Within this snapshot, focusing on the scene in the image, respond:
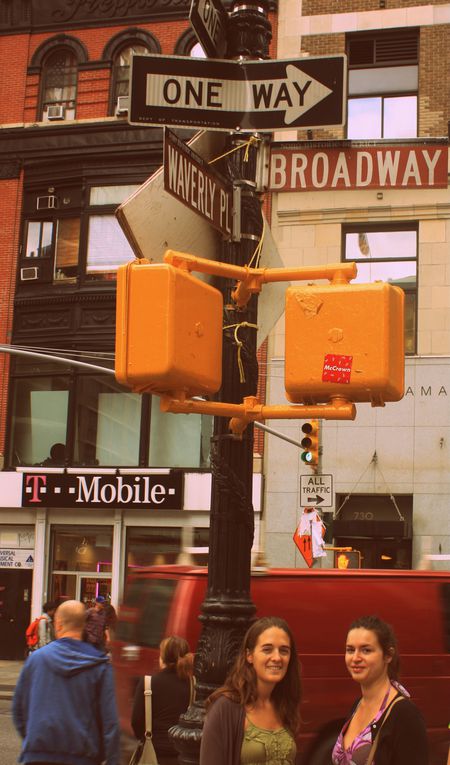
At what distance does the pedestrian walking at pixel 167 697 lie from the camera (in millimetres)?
8406

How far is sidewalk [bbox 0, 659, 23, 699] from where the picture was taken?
2066 centimetres

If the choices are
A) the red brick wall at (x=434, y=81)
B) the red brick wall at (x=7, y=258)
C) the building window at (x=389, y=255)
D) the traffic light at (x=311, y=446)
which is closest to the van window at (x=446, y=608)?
the traffic light at (x=311, y=446)

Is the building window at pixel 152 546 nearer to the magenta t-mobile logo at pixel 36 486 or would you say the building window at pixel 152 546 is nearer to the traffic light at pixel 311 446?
the magenta t-mobile logo at pixel 36 486

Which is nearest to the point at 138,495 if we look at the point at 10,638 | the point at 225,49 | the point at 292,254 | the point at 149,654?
the point at 10,638

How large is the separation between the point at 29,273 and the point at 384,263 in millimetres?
8955

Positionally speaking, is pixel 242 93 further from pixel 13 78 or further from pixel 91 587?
pixel 13 78

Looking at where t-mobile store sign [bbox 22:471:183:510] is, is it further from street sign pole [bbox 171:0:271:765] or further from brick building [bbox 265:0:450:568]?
street sign pole [bbox 171:0:271:765]

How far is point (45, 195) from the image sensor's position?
2795cm

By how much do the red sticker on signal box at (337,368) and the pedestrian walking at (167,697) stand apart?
4.41 meters

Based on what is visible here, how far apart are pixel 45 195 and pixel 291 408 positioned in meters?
23.9

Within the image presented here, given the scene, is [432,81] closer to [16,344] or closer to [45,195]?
[45,195]

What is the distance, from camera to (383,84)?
26250 millimetres

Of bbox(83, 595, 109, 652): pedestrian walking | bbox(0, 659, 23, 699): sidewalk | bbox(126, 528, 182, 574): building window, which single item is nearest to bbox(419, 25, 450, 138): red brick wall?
bbox(126, 528, 182, 574): building window

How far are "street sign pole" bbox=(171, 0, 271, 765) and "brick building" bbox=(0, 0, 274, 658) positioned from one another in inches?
745
